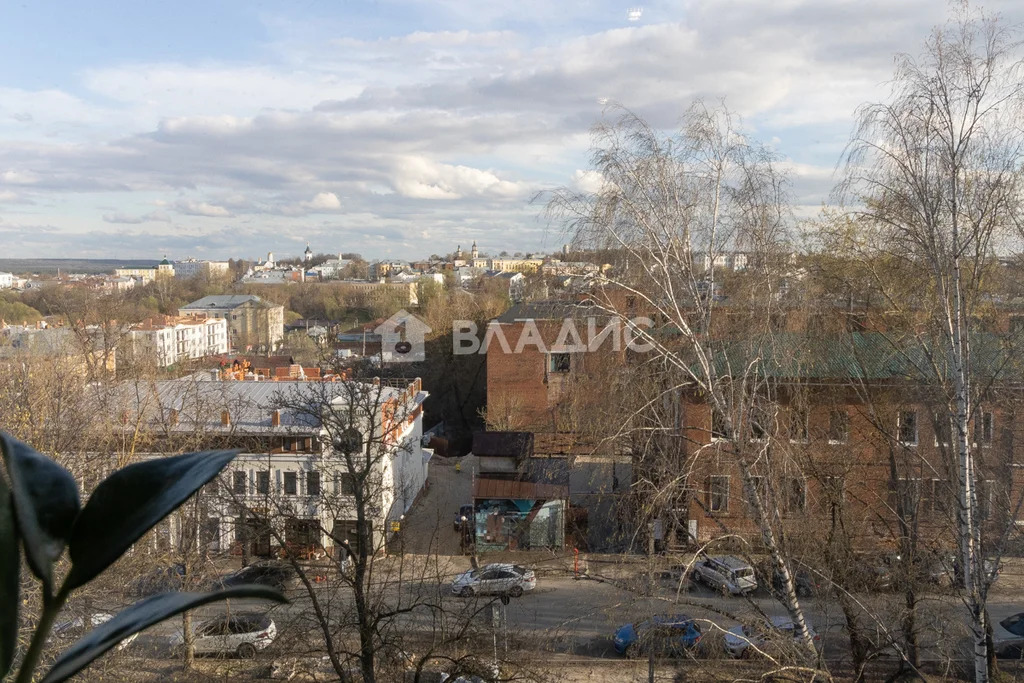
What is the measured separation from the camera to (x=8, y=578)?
67 cm

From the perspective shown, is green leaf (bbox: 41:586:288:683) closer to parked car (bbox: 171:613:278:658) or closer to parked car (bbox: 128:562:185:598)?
parked car (bbox: 171:613:278:658)

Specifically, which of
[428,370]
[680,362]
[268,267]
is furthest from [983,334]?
[268,267]

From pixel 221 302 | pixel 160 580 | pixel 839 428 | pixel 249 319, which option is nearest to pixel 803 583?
pixel 839 428

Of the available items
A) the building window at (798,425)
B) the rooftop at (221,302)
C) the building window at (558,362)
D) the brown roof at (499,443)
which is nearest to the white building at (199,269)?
the rooftop at (221,302)

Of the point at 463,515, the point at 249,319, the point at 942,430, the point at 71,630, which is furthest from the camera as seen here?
the point at 249,319

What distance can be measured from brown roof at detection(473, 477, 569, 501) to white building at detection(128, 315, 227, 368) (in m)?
10.7

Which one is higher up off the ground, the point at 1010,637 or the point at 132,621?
the point at 132,621

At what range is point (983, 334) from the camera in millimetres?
8102

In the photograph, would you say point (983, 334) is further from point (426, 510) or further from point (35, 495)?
point (426, 510)

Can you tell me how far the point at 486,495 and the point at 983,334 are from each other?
28.7ft

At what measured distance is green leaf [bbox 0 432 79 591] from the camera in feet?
2.15

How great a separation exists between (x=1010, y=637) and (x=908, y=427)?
332 cm

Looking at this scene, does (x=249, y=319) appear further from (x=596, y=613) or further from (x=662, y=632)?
(x=662, y=632)

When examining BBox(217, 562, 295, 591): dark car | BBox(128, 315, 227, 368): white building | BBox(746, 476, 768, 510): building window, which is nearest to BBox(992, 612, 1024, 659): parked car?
BBox(746, 476, 768, 510): building window
